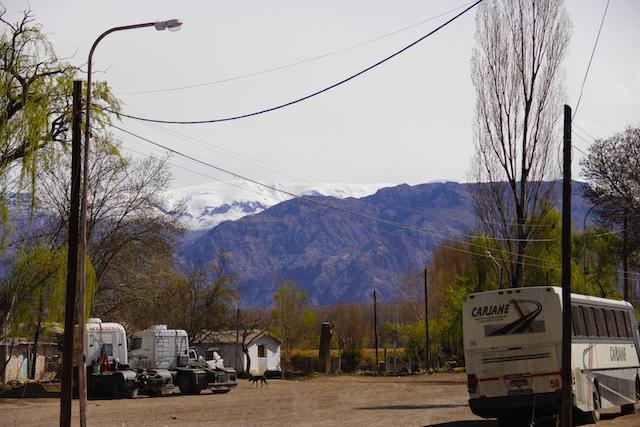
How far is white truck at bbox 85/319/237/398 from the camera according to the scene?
46094 millimetres

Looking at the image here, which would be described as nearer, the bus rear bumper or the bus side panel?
the bus rear bumper

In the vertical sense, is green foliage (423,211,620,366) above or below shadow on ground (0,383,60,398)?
above

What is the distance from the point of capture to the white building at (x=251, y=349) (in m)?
92.0

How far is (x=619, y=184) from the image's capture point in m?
64.5

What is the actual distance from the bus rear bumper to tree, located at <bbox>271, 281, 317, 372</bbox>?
7537 centimetres

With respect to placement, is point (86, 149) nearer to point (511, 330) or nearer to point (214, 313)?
point (511, 330)

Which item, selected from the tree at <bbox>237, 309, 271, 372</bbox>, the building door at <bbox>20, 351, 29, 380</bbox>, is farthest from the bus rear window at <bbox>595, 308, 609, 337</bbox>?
the tree at <bbox>237, 309, 271, 372</bbox>

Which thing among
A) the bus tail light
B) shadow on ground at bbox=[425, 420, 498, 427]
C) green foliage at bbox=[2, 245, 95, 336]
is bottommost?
shadow on ground at bbox=[425, 420, 498, 427]

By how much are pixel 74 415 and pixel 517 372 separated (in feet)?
57.8

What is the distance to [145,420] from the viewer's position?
103ft

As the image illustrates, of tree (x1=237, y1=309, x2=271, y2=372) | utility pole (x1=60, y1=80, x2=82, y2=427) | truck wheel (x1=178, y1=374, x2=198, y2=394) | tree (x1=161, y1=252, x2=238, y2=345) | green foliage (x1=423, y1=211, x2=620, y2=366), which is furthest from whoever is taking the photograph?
tree (x1=237, y1=309, x2=271, y2=372)

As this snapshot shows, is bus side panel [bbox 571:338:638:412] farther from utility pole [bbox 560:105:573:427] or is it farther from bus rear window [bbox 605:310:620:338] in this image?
utility pole [bbox 560:105:573:427]

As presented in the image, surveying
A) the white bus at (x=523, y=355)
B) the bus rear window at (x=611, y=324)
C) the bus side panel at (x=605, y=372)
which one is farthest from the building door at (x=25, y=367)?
the white bus at (x=523, y=355)

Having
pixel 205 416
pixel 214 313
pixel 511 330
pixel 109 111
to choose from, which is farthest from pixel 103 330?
pixel 214 313
